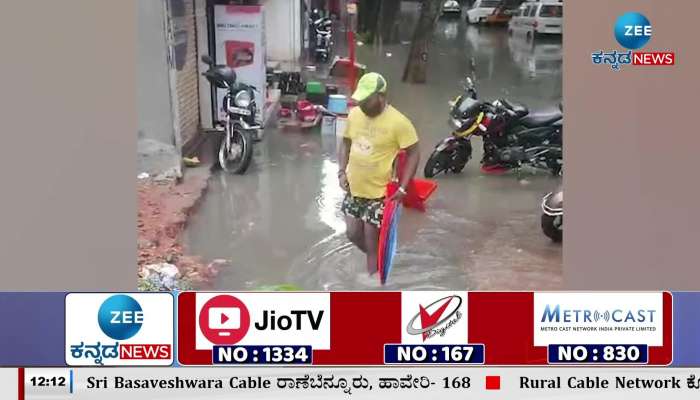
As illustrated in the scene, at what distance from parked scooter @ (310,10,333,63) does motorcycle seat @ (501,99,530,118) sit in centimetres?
67

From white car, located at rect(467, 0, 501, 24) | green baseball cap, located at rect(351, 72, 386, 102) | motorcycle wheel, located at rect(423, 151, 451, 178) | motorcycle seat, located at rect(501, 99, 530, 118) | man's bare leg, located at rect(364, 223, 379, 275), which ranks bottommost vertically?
man's bare leg, located at rect(364, 223, 379, 275)

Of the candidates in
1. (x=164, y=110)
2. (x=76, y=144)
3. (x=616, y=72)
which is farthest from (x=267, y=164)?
(x=616, y=72)

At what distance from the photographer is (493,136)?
3160mm

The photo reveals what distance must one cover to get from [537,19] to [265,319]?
142 cm

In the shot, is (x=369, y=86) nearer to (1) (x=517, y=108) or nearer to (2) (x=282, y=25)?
(2) (x=282, y=25)

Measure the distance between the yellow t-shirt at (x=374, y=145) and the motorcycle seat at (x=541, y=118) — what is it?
41cm

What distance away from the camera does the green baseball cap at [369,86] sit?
3.12 metres

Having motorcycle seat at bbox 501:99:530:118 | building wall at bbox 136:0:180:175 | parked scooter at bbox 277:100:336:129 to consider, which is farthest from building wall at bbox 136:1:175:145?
motorcycle seat at bbox 501:99:530:118

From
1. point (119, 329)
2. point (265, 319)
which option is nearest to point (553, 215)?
point (265, 319)

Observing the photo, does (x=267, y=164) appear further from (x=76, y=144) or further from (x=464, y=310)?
(x=464, y=310)

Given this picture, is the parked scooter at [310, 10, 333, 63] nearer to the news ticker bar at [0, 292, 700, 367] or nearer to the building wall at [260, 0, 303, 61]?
the building wall at [260, 0, 303, 61]

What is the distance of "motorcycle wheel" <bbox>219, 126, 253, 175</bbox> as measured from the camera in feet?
10.3

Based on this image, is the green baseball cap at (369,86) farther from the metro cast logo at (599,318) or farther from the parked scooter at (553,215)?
the metro cast logo at (599,318)

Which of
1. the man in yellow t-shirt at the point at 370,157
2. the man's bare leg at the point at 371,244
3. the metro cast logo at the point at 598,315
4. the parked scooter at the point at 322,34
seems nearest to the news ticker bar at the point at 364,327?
the metro cast logo at the point at 598,315
